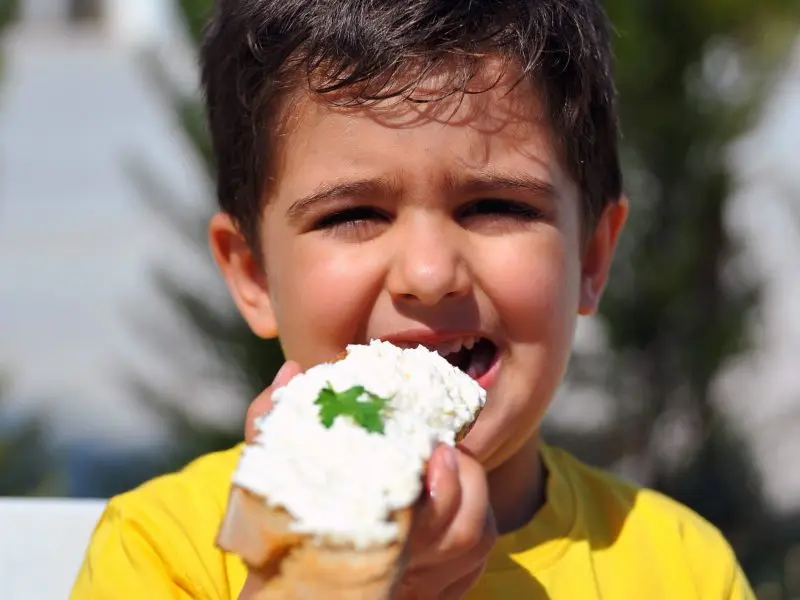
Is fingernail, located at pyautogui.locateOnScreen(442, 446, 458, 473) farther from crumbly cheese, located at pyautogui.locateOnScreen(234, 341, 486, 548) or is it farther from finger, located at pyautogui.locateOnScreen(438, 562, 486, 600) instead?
finger, located at pyautogui.locateOnScreen(438, 562, 486, 600)

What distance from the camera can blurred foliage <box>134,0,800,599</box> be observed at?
3238 mm

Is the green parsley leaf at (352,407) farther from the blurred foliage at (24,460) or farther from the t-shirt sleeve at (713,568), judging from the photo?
the blurred foliage at (24,460)

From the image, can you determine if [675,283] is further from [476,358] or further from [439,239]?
[439,239]

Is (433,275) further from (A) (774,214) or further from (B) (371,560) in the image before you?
(A) (774,214)

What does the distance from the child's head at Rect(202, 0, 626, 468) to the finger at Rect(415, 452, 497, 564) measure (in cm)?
31

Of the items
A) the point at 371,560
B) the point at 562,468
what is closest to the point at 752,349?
the point at 562,468

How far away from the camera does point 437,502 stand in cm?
112

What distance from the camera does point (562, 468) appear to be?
6.26 ft

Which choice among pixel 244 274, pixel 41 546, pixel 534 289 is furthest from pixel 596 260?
pixel 41 546

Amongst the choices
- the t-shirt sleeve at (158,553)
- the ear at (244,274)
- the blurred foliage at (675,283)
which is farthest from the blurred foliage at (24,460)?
the t-shirt sleeve at (158,553)

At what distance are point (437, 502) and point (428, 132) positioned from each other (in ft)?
1.77

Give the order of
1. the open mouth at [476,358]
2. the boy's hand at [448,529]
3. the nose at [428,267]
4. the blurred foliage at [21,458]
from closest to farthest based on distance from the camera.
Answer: the boy's hand at [448,529] < the nose at [428,267] < the open mouth at [476,358] < the blurred foliage at [21,458]

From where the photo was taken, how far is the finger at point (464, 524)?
3.78 ft

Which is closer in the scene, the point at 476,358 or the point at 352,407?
the point at 352,407
